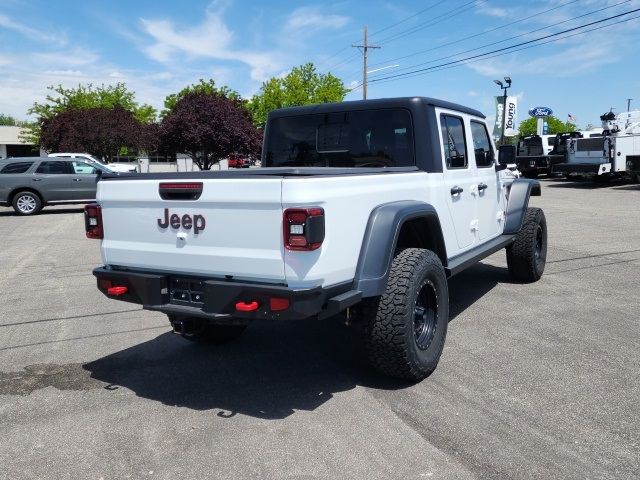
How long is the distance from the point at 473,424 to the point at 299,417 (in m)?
1.06

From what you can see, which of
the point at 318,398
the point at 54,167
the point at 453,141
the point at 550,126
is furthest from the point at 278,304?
the point at 550,126

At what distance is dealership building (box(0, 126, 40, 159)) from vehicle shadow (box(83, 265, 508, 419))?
62.8 metres

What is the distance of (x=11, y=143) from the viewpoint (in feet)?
200

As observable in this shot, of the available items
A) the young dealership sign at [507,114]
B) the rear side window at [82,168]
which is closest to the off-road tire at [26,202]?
the rear side window at [82,168]

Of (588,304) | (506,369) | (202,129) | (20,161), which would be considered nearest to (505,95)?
(202,129)

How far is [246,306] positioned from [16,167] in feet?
51.7

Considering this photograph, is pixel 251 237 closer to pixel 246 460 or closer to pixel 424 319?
pixel 246 460

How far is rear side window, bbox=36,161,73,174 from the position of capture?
16562mm

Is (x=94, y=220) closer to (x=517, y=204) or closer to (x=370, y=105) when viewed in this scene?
(x=370, y=105)

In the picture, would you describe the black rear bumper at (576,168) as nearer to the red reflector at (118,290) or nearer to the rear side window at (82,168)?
the rear side window at (82,168)

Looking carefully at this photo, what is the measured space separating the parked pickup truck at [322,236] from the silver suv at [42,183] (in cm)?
1349

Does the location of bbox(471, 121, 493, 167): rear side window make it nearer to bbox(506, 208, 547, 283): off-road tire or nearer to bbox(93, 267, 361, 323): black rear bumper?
bbox(506, 208, 547, 283): off-road tire

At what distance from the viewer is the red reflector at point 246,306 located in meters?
3.30

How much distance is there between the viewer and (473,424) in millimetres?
3400
